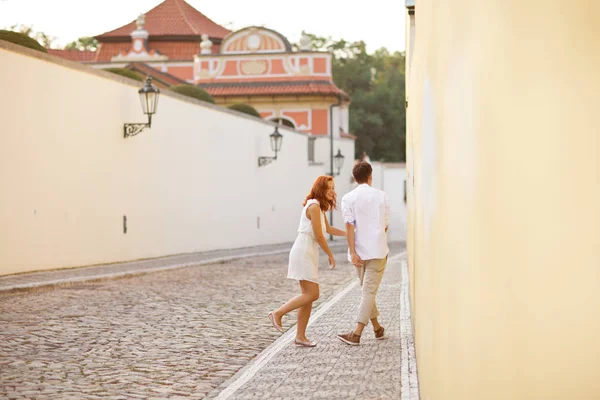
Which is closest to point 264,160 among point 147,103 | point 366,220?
point 147,103

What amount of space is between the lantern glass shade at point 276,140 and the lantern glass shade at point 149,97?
13.2 m

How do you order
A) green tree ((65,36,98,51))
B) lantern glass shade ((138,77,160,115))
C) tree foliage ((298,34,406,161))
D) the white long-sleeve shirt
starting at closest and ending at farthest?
the white long-sleeve shirt
lantern glass shade ((138,77,160,115))
tree foliage ((298,34,406,161))
green tree ((65,36,98,51))

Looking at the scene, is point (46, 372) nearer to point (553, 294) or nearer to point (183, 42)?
point (553, 294)

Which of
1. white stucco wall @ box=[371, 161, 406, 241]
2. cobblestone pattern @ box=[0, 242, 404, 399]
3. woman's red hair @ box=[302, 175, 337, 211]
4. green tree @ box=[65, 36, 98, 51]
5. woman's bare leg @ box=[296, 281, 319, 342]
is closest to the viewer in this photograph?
cobblestone pattern @ box=[0, 242, 404, 399]

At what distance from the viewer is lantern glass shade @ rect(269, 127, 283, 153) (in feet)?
112

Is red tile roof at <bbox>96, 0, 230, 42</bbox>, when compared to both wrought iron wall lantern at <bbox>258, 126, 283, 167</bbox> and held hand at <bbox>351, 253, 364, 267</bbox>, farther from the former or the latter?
held hand at <bbox>351, 253, 364, 267</bbox>

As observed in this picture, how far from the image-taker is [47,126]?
16.9 meters

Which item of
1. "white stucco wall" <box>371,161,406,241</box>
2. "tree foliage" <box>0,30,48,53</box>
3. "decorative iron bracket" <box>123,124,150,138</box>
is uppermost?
"tree foliage" <box>0,30,48,53</box>


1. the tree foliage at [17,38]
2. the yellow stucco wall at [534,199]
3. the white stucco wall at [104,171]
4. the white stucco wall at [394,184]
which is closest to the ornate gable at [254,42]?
the white stucco wall at [394,184]

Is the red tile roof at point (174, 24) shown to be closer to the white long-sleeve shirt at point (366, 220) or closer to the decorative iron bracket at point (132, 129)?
the decorative iron bracket at point (132, 129)

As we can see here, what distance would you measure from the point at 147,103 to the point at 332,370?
13964 mm

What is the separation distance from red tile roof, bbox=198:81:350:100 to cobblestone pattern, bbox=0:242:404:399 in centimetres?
3479

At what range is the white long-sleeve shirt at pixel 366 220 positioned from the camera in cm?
894

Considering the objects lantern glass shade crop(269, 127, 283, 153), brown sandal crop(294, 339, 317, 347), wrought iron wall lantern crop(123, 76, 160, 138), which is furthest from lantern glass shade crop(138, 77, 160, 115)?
lantern glass shade crop(269, 127, 283, 153)
